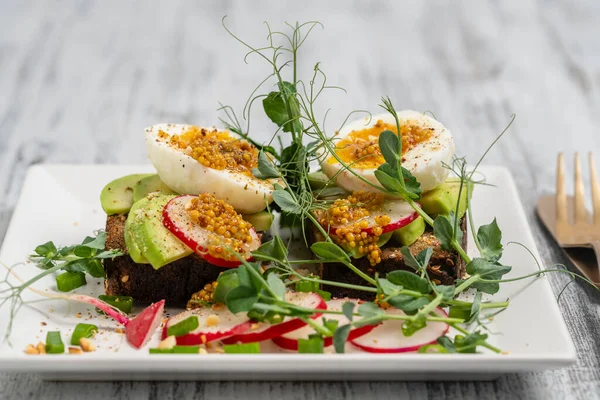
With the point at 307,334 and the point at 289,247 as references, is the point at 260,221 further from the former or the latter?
the point at 307,334

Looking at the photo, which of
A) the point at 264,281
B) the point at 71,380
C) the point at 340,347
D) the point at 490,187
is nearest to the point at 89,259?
the point at 71,380

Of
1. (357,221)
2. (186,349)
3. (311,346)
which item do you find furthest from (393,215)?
(186,349)

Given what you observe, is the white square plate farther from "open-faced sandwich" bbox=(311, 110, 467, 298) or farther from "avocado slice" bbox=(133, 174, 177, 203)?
"avocado slice" bbox=(133, 174, 177, 203)

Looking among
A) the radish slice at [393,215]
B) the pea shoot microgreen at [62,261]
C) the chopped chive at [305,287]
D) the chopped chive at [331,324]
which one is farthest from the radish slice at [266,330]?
the pea shoot microgreen at [62,261]

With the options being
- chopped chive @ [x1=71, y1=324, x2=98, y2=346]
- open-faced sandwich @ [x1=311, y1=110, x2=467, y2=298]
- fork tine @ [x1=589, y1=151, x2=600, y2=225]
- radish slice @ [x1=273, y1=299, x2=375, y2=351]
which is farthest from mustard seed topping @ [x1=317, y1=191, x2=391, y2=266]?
fork tine @ [x1=589, y1=151, x2=600, y2=225]

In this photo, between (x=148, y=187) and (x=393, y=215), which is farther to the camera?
(x=148, y=187)

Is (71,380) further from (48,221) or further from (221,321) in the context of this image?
(48,221)
